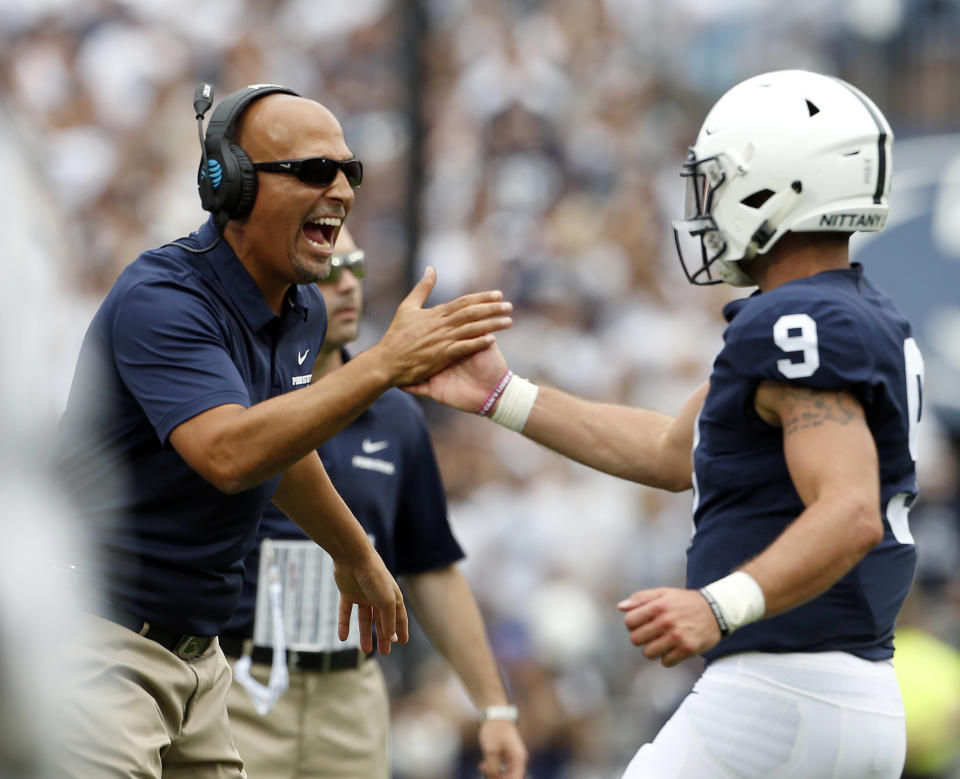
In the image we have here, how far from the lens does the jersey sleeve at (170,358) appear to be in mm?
3309

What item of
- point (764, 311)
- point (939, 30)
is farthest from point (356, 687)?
point (939, 30)

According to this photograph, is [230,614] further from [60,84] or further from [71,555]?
[60,84]

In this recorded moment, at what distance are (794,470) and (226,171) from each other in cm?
160

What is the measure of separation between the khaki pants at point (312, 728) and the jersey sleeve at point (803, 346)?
2180 millimetres

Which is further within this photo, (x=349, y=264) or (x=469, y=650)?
(x=349, y=264)

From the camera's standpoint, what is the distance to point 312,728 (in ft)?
15.9

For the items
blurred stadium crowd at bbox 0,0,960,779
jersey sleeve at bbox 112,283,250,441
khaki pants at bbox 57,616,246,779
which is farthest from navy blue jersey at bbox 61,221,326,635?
blurred stadium crowd at bbox 0,0,960,779

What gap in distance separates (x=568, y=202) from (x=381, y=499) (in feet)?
15.8

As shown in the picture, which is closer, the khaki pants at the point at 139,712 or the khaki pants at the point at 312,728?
the khaki pants at the point at 139,712

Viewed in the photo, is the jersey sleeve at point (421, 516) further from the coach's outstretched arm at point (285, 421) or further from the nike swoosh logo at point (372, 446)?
the coach's outstretched arm at point (285, 421)

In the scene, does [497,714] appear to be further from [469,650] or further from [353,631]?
[353,631]

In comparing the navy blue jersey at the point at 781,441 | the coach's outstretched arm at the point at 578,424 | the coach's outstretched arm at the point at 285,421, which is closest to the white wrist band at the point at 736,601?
the navy blue jersey at the point at 781,441

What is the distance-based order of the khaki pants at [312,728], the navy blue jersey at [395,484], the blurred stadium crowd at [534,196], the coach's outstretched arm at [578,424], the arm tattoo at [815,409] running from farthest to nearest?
the blurred stadium crowd at [534,196], the navy blue jersey at [395,484], the khaki pants at [312,728], the coach's outstretched arm at [578,424], the arm tattoo at [815,409]

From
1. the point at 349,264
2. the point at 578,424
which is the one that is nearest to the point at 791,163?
the point at 578,424
